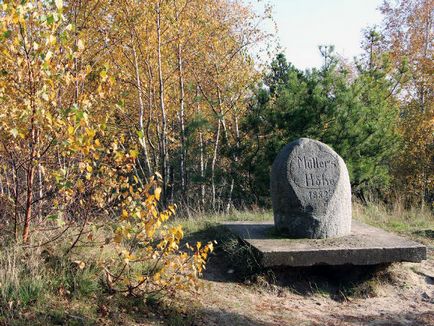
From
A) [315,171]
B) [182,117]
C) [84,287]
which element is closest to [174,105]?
[182,117]

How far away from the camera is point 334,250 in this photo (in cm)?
582

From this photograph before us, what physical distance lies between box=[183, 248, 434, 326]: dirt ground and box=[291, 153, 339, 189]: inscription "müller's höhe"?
3.77ft

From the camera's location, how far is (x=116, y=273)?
4.99 metres

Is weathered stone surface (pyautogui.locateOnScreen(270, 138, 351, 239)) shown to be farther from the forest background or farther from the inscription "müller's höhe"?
the forest background

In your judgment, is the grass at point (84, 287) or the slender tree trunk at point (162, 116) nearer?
the grass at point (84, 287)

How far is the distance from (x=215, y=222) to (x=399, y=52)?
1643 centimetres

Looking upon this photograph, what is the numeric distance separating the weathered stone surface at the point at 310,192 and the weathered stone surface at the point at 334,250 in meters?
0.18

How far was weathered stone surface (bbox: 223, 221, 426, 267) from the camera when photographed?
5746 millimetres

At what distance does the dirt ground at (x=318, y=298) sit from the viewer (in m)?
5.10

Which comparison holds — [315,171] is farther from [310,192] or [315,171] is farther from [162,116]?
[162,116]

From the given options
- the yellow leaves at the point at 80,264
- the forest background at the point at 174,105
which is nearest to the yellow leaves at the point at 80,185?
the forest background at the point at 174,105

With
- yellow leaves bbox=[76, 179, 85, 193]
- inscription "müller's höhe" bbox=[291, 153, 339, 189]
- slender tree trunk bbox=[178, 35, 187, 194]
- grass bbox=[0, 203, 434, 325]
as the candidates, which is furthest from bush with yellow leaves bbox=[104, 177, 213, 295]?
slender tree trunk bbox=[178, 35, 187, 194]

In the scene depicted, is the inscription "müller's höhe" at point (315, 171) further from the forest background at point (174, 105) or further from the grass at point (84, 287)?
the forest background at point (174, 105)

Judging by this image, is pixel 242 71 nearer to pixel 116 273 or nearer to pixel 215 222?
pixel 215 222
